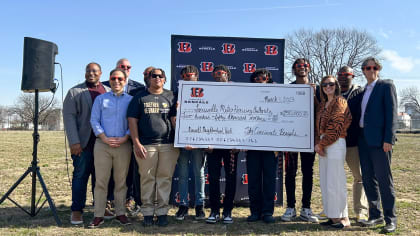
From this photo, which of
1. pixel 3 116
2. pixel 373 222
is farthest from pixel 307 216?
pixel 3 116

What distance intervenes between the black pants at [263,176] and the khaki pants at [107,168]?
6.11ft

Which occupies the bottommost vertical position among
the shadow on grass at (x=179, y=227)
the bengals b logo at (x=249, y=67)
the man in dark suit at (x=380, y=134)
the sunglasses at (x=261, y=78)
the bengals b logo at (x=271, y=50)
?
the shadow on grass at (x=179, y=227)

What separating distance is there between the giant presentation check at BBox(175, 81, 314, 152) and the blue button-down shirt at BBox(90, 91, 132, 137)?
79cm

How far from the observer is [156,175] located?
14.1 feet

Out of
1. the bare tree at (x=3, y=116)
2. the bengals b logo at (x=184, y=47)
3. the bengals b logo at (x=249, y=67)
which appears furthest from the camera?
the bare tree at (x=3, y=116)

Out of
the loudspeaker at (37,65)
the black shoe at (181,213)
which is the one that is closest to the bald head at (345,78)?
the black shoe at (181,213)

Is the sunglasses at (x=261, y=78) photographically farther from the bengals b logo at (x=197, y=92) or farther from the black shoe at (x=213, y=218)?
the black shoe at (x=213, y=218)

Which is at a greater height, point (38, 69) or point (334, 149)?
point (38, 69)

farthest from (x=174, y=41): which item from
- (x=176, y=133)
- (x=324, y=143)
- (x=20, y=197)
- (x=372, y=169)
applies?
(x=20, y=197)

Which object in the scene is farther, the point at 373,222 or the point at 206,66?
the point at 206,66

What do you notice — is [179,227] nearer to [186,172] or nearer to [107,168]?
[186,172]

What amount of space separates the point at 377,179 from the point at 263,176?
159 cm

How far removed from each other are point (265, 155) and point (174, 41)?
9.07ft

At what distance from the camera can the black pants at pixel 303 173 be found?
457cm
